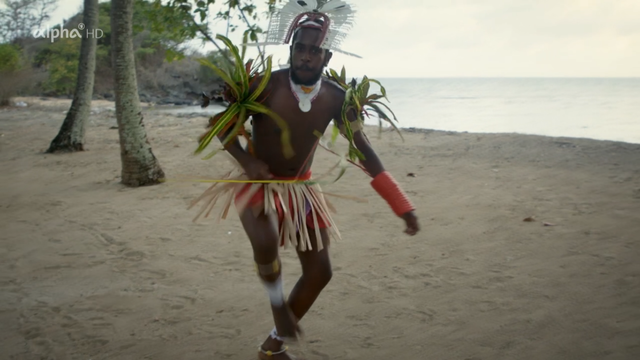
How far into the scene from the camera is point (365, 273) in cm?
442

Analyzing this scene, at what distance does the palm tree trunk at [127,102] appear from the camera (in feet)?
23.5

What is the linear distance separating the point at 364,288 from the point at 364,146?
4.57 feet

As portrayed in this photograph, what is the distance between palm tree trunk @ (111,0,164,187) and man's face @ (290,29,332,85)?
469cm

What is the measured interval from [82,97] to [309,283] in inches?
324

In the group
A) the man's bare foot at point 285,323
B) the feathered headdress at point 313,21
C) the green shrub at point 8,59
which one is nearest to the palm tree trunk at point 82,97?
the feathered headdress at point 313,21

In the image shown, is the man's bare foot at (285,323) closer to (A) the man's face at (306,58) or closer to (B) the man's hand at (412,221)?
(B) the man's hand at (412,221)

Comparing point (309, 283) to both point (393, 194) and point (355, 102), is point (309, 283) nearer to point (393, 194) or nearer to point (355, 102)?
point (393, 194)

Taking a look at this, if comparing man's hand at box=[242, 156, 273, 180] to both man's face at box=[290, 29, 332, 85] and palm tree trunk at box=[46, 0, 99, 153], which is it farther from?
palm tree trunk at box=[46, 0, 99, 153]

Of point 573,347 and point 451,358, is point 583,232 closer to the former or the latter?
point 573,347

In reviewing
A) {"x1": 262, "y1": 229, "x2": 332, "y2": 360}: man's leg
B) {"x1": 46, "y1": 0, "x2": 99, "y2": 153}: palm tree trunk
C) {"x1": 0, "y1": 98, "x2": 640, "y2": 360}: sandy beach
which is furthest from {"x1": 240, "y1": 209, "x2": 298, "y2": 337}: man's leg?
{"x1": 46, "y1": 0, "x2": 99, "y2": 153}: palm tree trunk

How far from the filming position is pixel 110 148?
1054 cm

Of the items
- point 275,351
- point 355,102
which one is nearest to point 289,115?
point 355,102

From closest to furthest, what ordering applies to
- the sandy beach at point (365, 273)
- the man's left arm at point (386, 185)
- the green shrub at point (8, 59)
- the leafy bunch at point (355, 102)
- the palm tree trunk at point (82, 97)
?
the man's left arm at point (386, 185) < the leafy bunch at point (355, 102) < the sandy beach at point (365, 273) < the palm tree trunk at point (82, 97) < the green shrub at point (8, 59)

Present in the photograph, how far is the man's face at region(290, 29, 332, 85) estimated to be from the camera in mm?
2996
